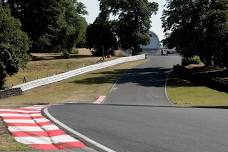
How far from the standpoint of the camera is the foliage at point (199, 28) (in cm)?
6544

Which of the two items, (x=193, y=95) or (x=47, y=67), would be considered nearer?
(x=193, y=95)

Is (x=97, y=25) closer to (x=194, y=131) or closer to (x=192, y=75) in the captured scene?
(x=192, y=75)

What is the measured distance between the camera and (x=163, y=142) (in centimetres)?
1230

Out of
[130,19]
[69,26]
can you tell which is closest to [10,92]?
[69,26]

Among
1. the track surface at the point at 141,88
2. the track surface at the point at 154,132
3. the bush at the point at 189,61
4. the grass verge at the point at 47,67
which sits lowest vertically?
the track surface at the point at 141,88

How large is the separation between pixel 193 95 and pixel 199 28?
2350 centimetres

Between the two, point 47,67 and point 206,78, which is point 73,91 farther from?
point 47,67

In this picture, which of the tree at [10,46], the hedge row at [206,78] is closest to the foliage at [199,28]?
the hedge row at [206,78]

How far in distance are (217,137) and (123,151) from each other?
2.86 meters

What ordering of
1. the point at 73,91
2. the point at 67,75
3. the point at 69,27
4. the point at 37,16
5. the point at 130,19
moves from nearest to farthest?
the point at 73,91 < the point at 67,75 < the point at 37,16 < the point at 69,27 < the point at 130,19

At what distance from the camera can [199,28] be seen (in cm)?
6906

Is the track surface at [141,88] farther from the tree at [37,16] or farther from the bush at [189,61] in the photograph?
the tree at [37,16]

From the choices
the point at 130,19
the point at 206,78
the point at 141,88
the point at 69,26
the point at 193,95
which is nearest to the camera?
the point at 193,95

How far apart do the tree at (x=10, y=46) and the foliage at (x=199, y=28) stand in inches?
902
